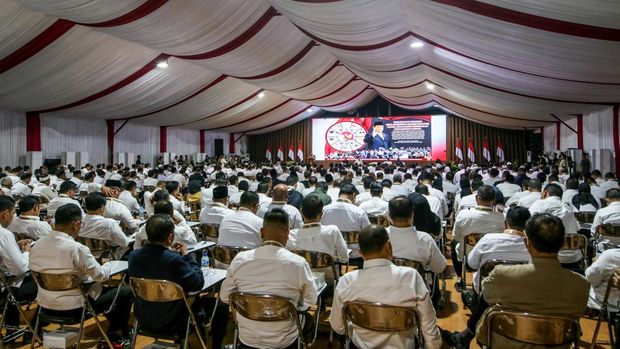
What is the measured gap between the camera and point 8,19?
826 centimetres

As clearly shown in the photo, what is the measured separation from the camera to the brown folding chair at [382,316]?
229 cm

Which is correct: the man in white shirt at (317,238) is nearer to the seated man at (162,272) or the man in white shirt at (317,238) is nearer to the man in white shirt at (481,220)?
the seated man at (162,272)

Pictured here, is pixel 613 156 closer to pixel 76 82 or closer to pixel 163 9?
pixel 163 9

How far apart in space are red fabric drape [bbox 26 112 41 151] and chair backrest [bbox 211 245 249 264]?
45.3ft

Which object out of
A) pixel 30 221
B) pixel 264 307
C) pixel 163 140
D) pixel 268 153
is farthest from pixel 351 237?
pixel 268 153

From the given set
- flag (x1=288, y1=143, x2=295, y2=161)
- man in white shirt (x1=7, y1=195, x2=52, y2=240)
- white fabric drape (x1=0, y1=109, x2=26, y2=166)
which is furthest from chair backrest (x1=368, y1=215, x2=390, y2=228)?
flag (x1=288, y1=143, x2=295, y2=161)

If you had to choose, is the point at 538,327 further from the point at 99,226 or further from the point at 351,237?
the point at 99,226

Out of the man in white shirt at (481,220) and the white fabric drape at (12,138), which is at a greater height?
the white fabric drape at (12,138)

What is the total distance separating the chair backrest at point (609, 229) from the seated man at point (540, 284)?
3181 millimetres

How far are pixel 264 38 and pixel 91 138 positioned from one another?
33.7ft

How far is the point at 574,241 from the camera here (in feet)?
14.3

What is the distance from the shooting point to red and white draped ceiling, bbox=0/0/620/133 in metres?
6.12

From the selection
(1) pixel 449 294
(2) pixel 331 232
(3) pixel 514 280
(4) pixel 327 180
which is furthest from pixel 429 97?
(3) pixel 514 280

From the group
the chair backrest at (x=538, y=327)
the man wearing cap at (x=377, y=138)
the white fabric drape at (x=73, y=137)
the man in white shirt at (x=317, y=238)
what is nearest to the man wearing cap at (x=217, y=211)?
the man in white shirt at (x=317, y=238)
